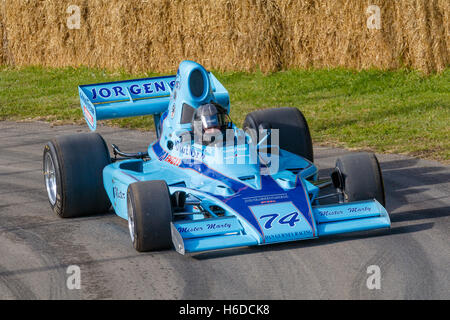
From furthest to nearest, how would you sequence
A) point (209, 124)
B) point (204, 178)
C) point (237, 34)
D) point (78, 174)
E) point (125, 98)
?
point (237, 34)
point (125, 98)
point (78, 174)
point (209, 124)
point (204, 178)

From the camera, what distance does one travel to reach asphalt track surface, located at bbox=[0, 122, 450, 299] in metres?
7.11

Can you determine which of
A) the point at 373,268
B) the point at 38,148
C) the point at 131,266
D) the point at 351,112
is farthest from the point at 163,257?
the point at 351,112

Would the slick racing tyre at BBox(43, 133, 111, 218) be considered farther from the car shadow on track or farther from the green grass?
the green grass

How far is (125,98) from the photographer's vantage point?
11141 mm

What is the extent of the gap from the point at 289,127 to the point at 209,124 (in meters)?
1.93

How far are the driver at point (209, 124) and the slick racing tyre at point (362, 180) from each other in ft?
4.85

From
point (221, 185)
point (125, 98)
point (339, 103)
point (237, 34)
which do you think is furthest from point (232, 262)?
point (237, 34)

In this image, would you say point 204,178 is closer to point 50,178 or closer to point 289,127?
point 289,127

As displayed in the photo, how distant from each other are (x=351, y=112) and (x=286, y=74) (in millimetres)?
3555

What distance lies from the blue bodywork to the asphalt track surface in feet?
0.76

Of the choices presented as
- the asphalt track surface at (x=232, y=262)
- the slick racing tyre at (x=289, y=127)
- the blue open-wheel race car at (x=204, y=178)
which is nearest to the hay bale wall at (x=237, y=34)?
the slick racing tyre at (x=289, y=127)

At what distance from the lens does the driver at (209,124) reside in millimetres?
9273

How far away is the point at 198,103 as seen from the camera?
9.93 m

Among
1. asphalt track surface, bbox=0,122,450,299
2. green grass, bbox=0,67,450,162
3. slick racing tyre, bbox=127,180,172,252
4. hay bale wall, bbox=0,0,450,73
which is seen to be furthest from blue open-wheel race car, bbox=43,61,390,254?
hay bale wall, bbox=0,0,450,73
